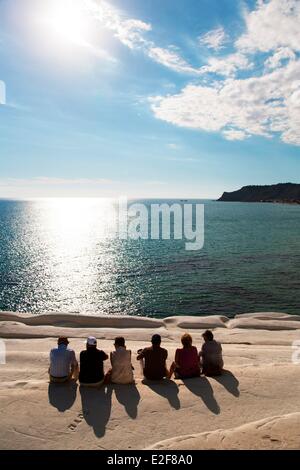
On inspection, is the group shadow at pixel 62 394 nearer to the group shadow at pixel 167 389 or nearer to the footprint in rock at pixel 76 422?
the footprint in rock at pixel 76 422

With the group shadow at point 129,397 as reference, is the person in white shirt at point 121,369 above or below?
above

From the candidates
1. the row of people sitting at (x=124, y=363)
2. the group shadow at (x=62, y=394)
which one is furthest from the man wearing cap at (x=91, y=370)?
the group shadow at (x=62, y=394)

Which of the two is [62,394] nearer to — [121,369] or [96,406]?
[96,406]

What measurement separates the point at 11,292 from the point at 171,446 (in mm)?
35849

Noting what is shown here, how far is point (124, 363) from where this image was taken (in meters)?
10.1

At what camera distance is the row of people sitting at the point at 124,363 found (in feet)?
A: 32.8

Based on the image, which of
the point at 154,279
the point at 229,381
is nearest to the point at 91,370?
the point at 229,381

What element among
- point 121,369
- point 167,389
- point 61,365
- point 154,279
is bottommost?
point 154,279

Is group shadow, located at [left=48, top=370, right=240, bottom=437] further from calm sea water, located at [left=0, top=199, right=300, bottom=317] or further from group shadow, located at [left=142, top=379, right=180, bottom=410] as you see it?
calm sea water, located at [left=0, top=199, right=300, bottom=317]

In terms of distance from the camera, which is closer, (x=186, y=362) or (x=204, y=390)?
(x=204, y=390)

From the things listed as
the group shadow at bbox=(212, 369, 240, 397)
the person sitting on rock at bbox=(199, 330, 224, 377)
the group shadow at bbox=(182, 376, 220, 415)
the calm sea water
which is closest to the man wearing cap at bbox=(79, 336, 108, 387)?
the group shadow at bbox=(182, 376, 220, 415)

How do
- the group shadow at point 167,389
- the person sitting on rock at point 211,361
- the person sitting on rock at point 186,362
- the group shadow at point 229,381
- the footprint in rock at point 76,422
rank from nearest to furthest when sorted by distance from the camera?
the footprint in rock at point 76,422, the group shadow at point 167,389, the group shadow at point 229,381, the person sitting on rock at point 186,362, the person sitting on rock at point 211,361

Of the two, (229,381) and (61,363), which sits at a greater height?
(61,363)

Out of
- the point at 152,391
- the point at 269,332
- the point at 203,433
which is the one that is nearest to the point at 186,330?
the point at 269,332
